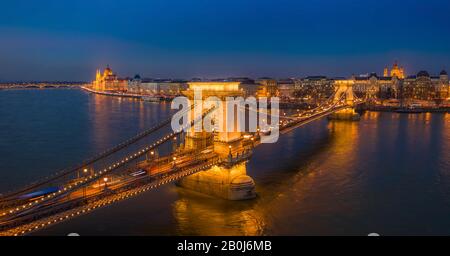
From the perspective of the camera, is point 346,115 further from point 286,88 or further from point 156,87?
point 156,87

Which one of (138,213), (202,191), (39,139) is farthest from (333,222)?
(39,139)

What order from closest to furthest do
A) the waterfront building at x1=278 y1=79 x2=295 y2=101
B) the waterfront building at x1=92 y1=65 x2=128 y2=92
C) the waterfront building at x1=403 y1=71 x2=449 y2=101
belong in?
the waterfront building at x1=403 y1=71 x2=449 y2=101 → the waterfront building at x1=278 y1=79 x2=295 y2=101 → the waterfront building at x1=92 y1=65 x2=128 y2=92

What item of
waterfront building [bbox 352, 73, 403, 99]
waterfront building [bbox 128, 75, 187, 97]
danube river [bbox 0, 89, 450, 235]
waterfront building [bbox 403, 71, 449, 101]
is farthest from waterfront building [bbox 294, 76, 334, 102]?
danube river [bbox 0, 89, 450, 235]

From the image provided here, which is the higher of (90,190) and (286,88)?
(286,88)

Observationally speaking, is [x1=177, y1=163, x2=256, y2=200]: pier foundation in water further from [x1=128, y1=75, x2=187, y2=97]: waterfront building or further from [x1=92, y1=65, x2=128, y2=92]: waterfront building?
[x1=92, y1=65, x2=128, y2=92]: waterfront building

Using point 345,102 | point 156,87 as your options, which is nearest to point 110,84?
point 156,87
